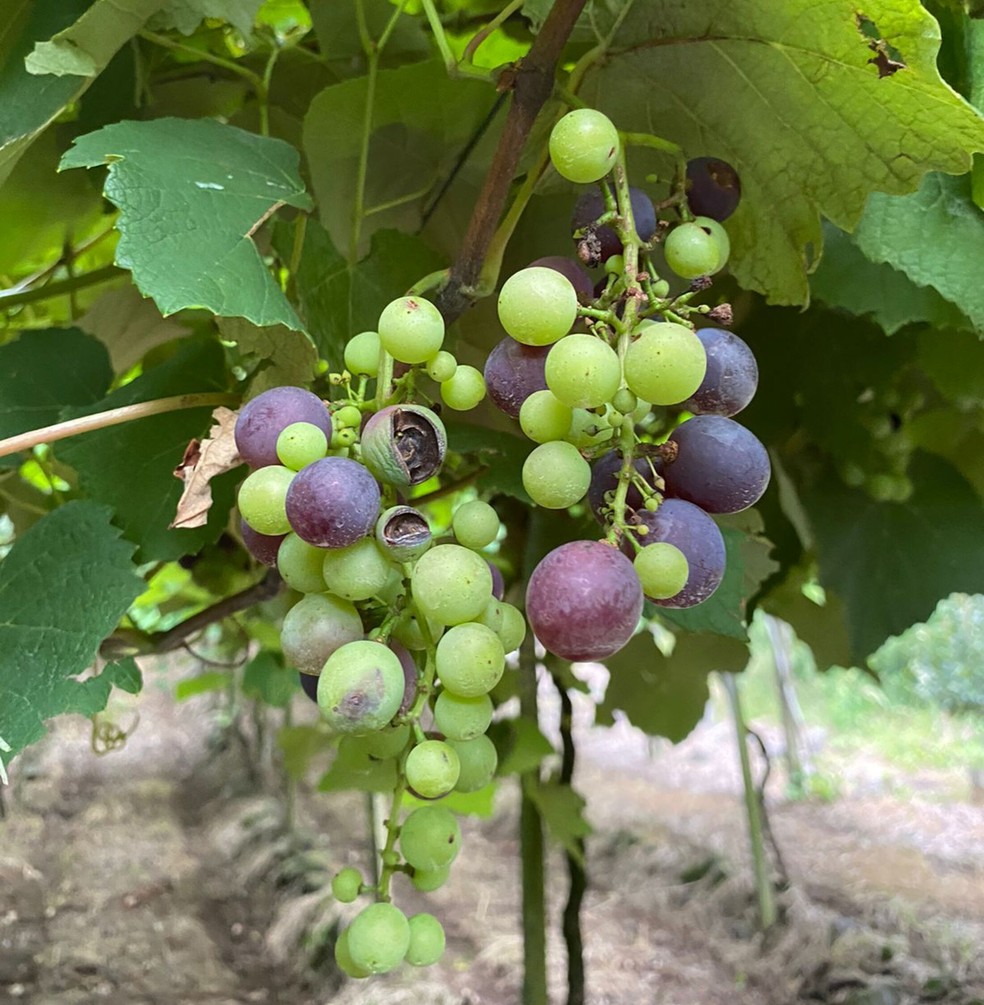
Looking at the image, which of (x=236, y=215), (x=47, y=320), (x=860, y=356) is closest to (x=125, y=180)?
(x=236, y=215)

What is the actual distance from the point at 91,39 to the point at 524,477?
28 centimetres

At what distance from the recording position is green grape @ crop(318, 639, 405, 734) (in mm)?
284

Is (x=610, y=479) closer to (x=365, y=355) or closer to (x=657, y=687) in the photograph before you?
(x=365, y=355)

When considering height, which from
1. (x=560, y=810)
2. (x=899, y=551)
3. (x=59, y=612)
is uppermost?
(x=59, y=612)

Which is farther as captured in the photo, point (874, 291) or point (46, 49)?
point (874, 291)

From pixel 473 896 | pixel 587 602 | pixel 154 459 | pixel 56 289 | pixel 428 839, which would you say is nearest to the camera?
pixel 587 602

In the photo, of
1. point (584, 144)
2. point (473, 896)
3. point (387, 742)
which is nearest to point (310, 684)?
point (387, 742)

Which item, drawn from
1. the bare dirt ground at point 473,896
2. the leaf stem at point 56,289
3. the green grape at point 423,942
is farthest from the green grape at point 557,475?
the bare dirt ground at point 473,896

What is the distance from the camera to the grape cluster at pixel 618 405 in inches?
10.3

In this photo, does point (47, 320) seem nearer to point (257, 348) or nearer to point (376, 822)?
point (257, 348)

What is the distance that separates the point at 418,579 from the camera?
295mm

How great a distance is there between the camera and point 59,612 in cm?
42

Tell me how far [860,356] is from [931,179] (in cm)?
21

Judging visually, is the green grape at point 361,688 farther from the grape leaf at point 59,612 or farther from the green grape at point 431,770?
the grape leaf at point 59,612
